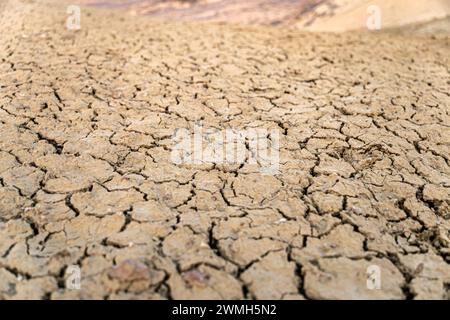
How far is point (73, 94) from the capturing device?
287 cm

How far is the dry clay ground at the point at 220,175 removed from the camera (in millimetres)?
1656

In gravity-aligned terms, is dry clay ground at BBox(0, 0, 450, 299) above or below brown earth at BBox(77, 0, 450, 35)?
below

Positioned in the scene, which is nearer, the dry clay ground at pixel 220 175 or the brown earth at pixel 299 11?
the dry clay ground at pixel 220 175

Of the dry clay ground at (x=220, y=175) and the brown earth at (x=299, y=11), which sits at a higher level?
the brown earth at (x=299, y=11)

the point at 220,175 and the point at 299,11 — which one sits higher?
the point at 299,11

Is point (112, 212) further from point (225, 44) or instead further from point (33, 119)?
point (225, 44)

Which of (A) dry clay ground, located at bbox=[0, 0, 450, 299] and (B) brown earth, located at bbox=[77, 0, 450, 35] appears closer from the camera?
(A) dry clay ground, located at bbox=[0, 0, 450, 299]

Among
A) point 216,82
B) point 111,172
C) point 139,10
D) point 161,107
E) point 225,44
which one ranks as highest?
point 139,10

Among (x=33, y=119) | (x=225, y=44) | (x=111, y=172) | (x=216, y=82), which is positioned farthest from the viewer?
(x=225, y=44)

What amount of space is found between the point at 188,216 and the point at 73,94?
1.43 meters

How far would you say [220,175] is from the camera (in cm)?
220

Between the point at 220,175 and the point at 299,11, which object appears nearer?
the point at 220,175

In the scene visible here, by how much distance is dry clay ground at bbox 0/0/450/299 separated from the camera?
1.66 m

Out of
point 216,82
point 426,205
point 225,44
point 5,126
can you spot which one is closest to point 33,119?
point 5,126
